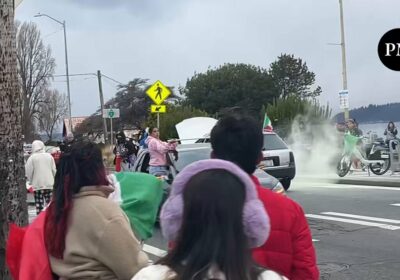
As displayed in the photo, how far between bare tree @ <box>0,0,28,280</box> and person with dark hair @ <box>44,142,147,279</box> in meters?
1.30

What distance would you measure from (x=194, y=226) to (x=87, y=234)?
105 centimetres

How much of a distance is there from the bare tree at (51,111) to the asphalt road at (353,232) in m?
57.1

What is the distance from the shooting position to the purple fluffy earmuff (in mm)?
2023

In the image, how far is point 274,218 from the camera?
271 cm

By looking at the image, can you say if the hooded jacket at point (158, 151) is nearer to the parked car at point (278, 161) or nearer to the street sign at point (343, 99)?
the parked car at point (278, 161)

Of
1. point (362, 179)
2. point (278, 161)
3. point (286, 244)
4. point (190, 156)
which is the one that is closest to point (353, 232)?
point (190, 156)

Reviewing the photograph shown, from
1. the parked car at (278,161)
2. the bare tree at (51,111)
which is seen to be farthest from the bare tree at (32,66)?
the parked car at (278,161)

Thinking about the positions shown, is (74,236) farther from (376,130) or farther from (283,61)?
(283,61)

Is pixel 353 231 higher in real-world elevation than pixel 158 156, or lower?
lower

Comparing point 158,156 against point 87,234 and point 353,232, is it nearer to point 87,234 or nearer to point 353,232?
point 353,232

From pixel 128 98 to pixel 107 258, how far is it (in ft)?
242

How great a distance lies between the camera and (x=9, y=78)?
14.0 ft

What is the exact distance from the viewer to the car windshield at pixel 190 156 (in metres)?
11.5

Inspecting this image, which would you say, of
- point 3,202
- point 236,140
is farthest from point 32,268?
point 3,202
